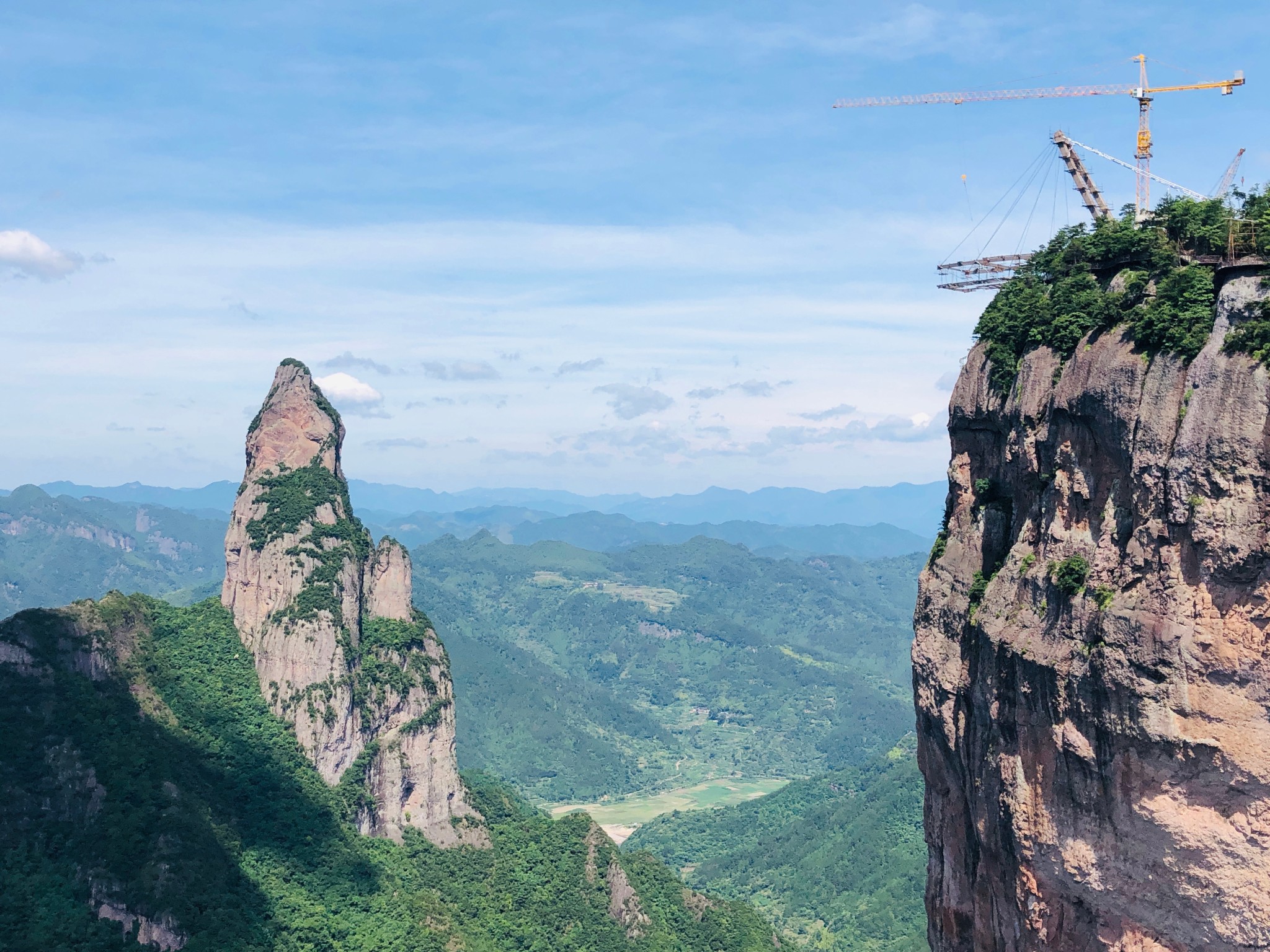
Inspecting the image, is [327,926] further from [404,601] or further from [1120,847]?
[1120,847]

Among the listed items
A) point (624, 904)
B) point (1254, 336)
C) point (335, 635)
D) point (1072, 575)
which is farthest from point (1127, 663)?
point (335, 635)

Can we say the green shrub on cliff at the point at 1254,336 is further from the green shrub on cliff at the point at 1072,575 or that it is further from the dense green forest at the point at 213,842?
the dense green forest at the point at 213,842

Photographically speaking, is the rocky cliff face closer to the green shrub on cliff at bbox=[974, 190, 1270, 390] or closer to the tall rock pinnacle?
the green shrub on cliff at bbox=[974, 190, 1270, 390]

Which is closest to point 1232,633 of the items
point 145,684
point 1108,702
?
point 1108,702

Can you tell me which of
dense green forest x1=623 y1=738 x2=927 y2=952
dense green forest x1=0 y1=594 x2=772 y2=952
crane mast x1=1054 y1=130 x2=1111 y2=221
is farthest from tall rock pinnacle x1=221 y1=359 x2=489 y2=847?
crane mast x1=1054 y1=130 x2=1111 y2=221

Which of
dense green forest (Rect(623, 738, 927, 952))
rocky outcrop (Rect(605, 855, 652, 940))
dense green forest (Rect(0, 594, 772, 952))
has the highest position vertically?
dense green forest (Rect(0, 594, 772, 952))

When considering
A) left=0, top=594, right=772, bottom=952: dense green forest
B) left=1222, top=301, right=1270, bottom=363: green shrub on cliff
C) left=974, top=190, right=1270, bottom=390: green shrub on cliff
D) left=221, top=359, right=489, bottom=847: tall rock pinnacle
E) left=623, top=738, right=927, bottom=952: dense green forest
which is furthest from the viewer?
left=623, top=738, right=927, bottom=952: dense green forest

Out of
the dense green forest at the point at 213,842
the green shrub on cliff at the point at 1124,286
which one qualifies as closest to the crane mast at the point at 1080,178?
the green shrub on cliff at the point at 1124,286
